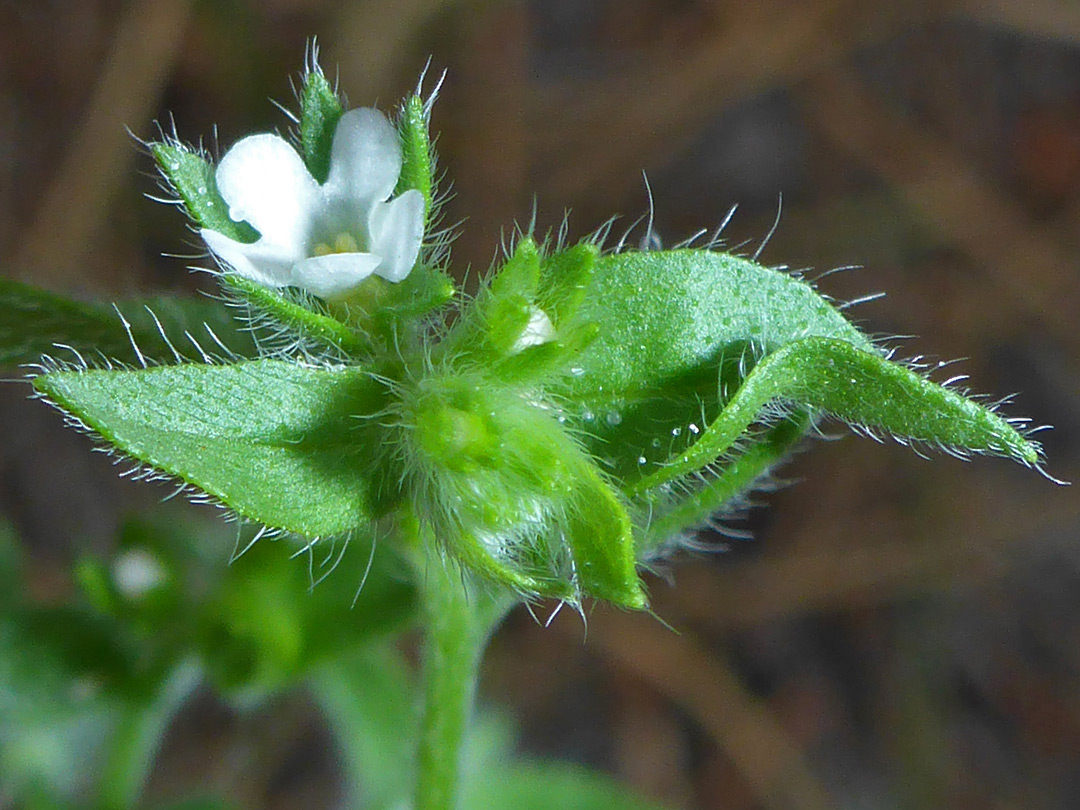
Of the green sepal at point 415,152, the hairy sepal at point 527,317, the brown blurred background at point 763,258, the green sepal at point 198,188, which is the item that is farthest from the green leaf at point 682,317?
the brown blurred background at point 763,258

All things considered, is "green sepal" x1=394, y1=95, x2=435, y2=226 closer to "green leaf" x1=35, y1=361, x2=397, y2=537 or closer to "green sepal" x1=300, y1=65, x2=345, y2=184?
"green sepal" x1=300, y1=65, x2=345, y2=184

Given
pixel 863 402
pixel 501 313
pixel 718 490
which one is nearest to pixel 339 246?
pixel 501 313

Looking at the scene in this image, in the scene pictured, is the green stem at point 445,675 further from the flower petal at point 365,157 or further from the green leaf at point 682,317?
the flower petal at point 365,157

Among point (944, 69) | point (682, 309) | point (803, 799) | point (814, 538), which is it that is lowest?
point (803, 799)

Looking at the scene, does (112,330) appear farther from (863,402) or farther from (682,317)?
(863,402)

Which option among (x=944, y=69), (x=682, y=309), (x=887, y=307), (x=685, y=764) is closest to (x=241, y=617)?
(x=682, y=309)

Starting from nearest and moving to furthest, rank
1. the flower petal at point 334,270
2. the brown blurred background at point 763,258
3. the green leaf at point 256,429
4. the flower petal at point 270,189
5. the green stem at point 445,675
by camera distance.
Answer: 1. the green leaf at point 256,429
2. the flower petal at point 334,270
3. the flower petal at point 270,189
4. the green stem at point 445,675
5. the brown blurred background at point 763,258

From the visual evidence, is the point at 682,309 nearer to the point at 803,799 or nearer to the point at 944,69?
the point at 803,799

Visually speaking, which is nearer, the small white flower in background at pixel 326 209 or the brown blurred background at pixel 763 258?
the small white flower in background at pixel 326 209
